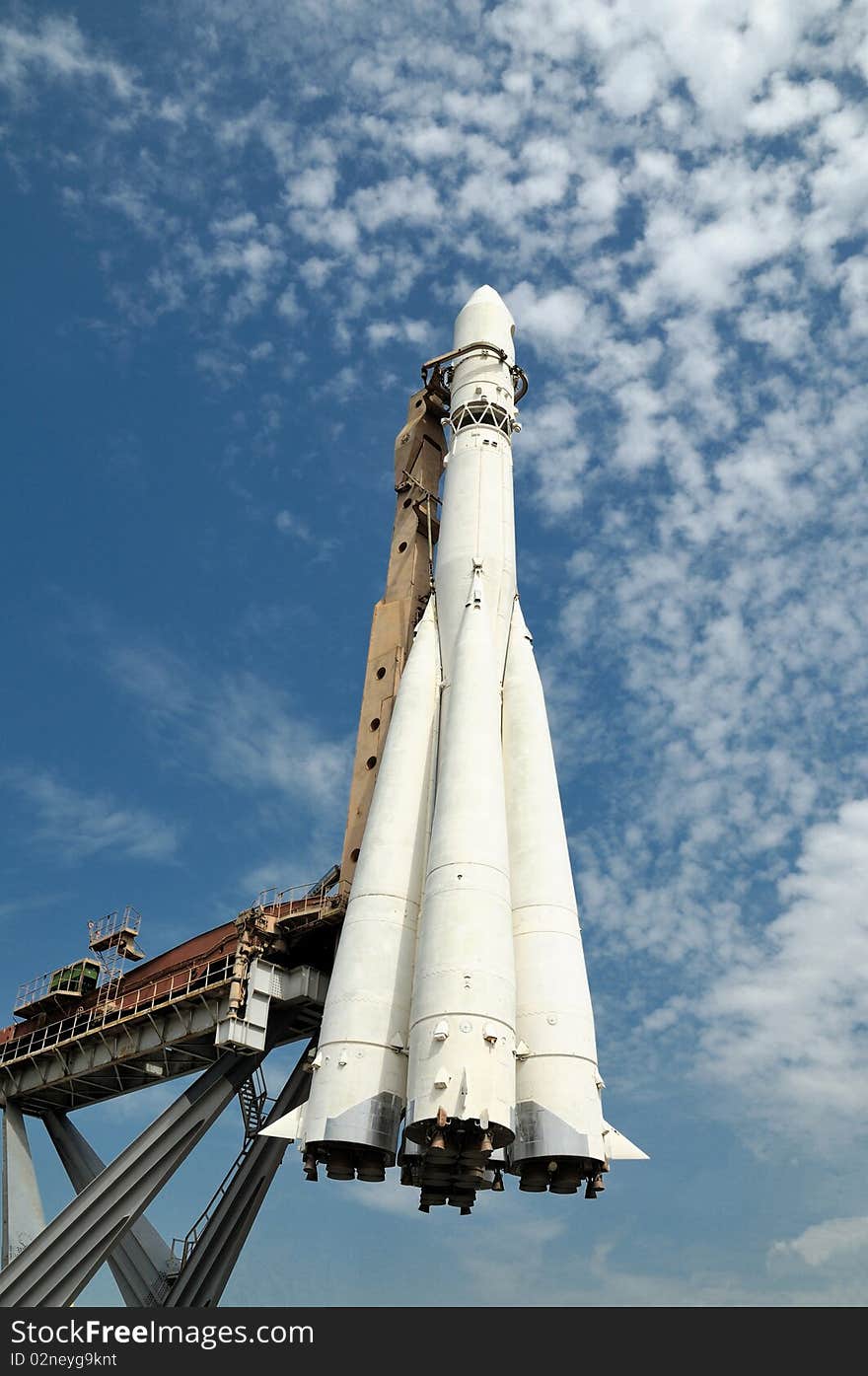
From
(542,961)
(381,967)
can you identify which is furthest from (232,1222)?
(542,961)

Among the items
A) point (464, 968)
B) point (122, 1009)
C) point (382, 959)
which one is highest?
point (122, 1009)

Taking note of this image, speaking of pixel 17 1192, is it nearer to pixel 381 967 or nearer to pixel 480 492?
pixel 381 967

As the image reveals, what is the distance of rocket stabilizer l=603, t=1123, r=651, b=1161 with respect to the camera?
69.8ft

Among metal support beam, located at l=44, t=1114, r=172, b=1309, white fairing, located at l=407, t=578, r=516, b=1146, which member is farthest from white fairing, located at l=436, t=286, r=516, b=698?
metal support beam, located at l=44, t=1114, r=172, b=1309

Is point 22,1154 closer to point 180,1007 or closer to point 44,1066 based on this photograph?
point 44,1066

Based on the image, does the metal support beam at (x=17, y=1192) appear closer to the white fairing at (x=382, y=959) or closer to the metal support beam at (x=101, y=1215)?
the metal support beam at (x=101, y=1215)

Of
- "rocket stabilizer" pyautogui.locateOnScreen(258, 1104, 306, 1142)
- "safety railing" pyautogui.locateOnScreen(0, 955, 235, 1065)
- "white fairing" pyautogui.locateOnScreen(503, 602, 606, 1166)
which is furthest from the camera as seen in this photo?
"safety railing" pyautogui.locateOnScreen(0, 955, 235, 1065)

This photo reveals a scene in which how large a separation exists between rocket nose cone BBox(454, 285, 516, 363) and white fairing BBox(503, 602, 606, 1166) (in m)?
11.4

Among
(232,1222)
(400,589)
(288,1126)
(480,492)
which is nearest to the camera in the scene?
(288,1126)

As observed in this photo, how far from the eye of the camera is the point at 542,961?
22.2m

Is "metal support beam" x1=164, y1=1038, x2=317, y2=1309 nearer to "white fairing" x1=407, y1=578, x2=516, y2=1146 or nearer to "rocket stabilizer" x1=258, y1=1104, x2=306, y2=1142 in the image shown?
"rocket stabilizer" x1=258, y1=1104, x2=306, y2=1142

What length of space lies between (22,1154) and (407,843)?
18008 mm

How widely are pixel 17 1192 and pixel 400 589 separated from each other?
20.1m
